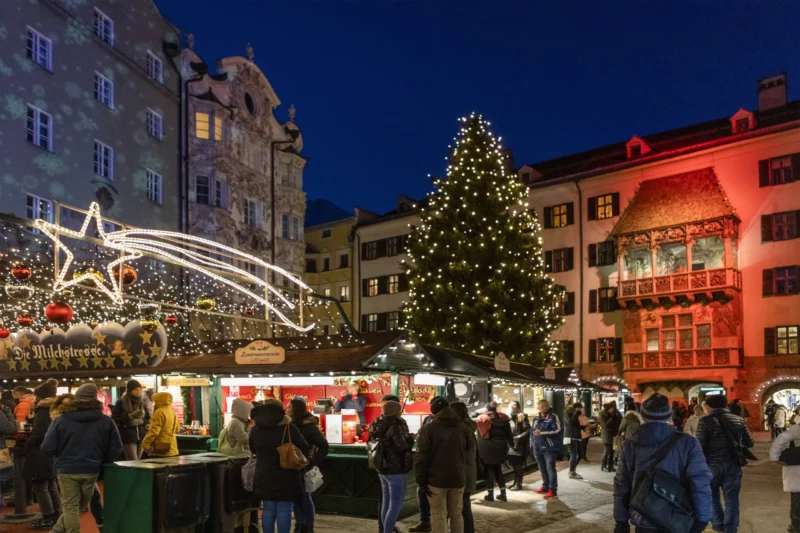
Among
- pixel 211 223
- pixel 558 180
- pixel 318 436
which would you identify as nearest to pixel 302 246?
pixel 211 223

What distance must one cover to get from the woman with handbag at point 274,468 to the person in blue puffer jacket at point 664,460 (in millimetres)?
3247

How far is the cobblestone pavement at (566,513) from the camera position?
1095 cm

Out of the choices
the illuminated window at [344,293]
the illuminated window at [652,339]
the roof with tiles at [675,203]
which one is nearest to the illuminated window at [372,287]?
the illuminated window at [344,293]

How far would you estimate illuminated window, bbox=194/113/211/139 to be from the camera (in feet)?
116

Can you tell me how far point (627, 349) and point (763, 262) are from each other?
7.14 m

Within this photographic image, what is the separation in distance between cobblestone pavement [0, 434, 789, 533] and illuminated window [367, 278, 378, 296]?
33.1m

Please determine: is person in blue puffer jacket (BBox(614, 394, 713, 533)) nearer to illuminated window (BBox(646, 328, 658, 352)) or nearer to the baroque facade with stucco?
the baroque facade with stucco

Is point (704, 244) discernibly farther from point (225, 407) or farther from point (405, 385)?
point (225, 407)

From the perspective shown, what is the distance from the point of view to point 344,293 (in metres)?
52.0

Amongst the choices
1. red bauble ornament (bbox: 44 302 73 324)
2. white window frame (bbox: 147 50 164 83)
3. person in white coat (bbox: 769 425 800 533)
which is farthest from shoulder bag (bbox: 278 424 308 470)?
white window frame (bbox: 147 50 164 83)

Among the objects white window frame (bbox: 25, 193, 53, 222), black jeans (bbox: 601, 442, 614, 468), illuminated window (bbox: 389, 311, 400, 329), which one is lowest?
black jeans (bbox: 601, 442, 614, 468)

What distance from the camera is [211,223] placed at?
35.0 metres

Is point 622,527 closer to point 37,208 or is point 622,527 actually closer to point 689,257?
point 37,208

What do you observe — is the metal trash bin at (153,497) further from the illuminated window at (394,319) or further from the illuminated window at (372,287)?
the illuminated window at (372,287)
